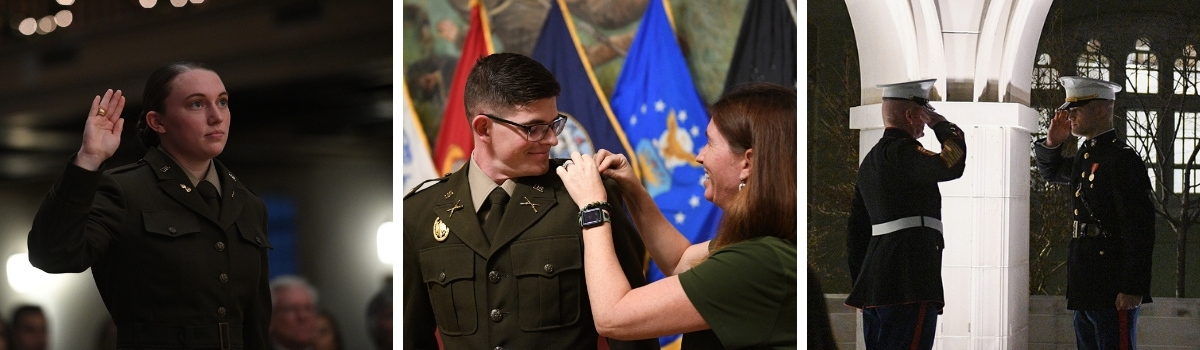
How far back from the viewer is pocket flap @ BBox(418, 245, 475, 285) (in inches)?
132

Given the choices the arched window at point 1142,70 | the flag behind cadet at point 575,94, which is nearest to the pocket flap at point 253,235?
the flag behind cadet at point 575,94

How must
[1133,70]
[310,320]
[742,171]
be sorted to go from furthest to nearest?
[310,320], [1133,70], [742,171]

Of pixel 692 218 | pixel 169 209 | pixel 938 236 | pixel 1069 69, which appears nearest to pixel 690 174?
pixel 692 218

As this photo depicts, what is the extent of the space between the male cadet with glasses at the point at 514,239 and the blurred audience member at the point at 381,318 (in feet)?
0.82

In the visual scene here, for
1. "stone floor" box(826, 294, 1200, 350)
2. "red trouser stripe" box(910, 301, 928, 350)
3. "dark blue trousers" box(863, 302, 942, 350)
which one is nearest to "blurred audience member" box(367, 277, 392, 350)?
"stone floor" box(826, 294, 1200, 350)

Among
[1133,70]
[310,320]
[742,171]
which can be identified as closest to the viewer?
[742,171]

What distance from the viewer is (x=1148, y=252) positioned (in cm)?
339

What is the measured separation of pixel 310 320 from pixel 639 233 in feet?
3.76

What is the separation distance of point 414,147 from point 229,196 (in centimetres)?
60

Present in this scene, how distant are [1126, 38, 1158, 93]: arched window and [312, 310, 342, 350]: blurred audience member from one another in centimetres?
264

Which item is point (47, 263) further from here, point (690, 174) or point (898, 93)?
point (898, 93)

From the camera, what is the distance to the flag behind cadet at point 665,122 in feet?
11.3

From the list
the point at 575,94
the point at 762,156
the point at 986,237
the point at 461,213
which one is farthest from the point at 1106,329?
the point at 461,213

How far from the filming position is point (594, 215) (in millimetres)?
3105
